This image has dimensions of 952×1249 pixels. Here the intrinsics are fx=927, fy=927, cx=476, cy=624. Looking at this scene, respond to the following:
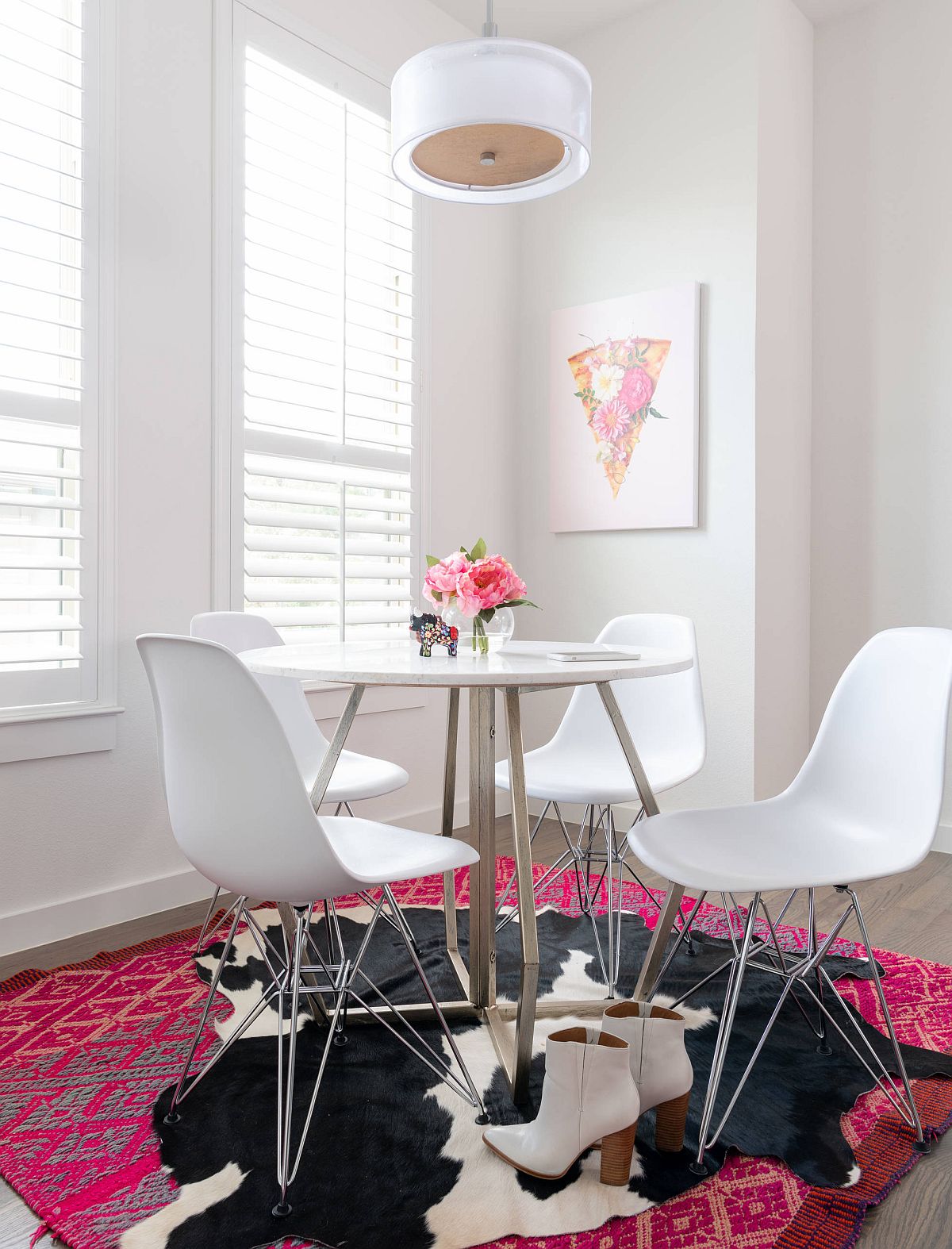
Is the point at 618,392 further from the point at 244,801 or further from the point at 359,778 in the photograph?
the point at 244,801

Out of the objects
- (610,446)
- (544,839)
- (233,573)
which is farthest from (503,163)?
(544,839)

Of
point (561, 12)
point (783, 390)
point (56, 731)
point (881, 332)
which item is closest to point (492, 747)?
point (56, 731)

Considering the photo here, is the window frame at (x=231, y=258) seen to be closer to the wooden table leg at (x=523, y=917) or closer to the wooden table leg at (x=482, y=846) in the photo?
the wooden table leg at (x=482, y=846)

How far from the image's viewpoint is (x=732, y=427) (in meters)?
3.46

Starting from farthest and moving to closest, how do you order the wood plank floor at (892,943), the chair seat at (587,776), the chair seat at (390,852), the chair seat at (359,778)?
the chair seat at (359,778), the chair seat at (587,776), the chair seat at (390,852), the wood plank floor at (892,943)

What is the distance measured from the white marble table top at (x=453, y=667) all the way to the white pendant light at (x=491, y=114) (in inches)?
42.6

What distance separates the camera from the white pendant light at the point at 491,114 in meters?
1.84

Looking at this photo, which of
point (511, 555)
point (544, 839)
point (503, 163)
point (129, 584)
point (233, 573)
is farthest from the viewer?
point (511, 555)

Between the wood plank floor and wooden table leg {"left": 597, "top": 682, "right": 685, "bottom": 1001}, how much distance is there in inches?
22.8

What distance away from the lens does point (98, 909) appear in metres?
2.60

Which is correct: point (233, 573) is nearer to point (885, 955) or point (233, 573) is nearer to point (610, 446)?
point (610, 446)

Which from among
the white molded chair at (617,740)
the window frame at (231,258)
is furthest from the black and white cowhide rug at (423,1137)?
the window frame at (231,258)

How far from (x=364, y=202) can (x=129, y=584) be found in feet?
5.57

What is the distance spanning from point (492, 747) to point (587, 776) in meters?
0.48
